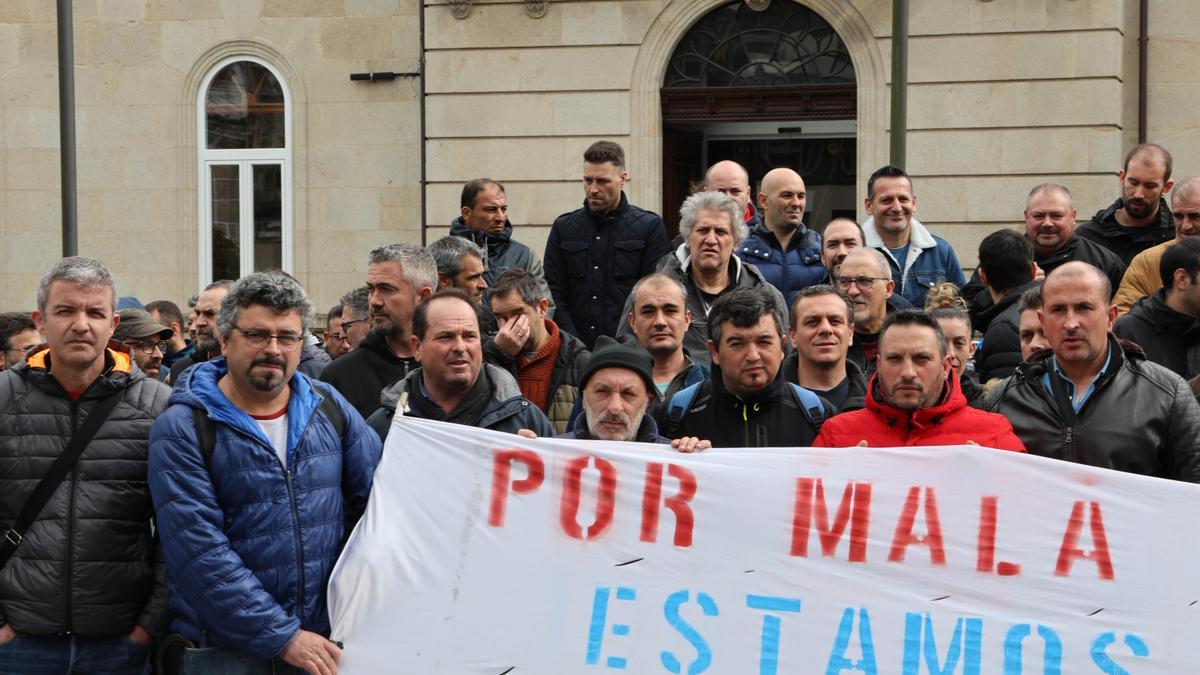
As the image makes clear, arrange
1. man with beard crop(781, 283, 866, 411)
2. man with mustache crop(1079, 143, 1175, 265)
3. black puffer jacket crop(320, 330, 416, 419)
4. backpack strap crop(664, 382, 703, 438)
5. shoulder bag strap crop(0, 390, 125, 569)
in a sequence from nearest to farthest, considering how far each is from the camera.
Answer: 1. shoulder bag strap crop(0, 390, 125, 569)
2. backpack strap crop(664, 382, 703, 438)
3. man with beard crop(781, 283, 866, 411)
4. black puffer jacket crop(320, 330, 416, 419)
5. man with mustache crop(1079, 143, 1175, 265)

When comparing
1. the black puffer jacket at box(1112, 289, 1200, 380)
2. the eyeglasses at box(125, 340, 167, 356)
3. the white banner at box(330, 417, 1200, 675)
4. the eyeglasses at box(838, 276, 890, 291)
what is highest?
the eyeglasses at box(838, 276, 890, 291)

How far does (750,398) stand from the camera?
548 cm

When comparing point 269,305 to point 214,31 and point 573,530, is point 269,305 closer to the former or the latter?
point 573,530

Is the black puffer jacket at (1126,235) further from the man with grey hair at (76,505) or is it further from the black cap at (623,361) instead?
the man with grey hair at (76,505)

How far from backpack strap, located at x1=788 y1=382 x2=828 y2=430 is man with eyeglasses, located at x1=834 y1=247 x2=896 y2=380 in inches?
45.2

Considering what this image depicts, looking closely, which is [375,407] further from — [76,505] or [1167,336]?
[1167,336]

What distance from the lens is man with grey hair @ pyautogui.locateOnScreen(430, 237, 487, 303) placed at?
7.27m

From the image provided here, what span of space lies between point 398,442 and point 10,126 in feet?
38.6

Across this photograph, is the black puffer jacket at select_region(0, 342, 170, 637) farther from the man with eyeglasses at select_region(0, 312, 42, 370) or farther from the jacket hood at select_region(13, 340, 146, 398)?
the man with eyeglasses at select_region(0, 312, 42, 370)

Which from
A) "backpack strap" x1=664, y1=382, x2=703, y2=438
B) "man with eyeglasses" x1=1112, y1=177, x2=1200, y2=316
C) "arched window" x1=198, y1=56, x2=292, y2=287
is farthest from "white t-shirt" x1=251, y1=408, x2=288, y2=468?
"arched window" x1=198, y1=56, x2=292, y2=287

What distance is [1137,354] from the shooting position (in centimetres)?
525

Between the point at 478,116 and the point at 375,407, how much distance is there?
27.2 feet

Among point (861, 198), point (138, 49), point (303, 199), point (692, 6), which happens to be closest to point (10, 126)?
point (138, 49)

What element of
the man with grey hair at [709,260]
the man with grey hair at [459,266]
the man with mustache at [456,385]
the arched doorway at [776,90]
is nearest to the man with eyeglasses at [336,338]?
the man with grey hair at [459,266]
